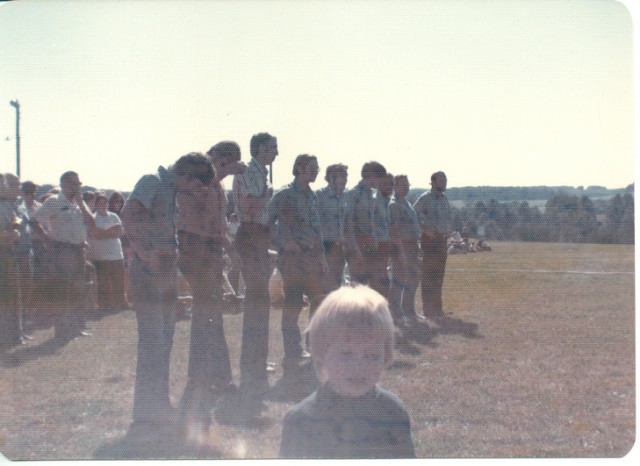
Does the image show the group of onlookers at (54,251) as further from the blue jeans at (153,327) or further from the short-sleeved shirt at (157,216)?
Answer: the blue jeans at (153,327)

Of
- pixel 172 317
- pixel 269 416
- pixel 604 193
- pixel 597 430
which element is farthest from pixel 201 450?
pixel 604 193

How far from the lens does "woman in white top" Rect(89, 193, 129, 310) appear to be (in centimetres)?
197

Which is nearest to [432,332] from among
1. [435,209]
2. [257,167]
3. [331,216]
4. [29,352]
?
[435,209]

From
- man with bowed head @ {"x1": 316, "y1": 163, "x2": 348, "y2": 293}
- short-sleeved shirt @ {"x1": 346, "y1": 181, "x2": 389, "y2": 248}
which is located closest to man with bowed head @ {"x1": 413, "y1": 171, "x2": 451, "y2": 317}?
short-sleeved shirt @ {"x1": 346, "y1": 181, "x2": 389, "y2": 248}

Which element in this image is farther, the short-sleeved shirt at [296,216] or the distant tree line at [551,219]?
the short-sleeved shirt at [296,216]

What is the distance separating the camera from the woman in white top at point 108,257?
1.97 meters

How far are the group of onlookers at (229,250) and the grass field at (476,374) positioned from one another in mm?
61

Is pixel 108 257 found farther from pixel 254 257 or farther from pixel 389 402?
pixel 389 402

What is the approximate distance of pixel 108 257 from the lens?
2.45 meters

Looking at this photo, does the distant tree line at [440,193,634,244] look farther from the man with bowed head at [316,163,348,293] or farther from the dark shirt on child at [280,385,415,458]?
the dark shirt on child at [280,385,415,458]

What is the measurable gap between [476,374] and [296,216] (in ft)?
2.37

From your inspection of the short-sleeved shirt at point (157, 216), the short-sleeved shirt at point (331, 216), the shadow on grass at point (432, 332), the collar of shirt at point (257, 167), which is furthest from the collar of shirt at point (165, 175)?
the shadow on grass at point (432, 332)

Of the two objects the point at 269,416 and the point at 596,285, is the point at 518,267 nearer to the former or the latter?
the point at 596,285

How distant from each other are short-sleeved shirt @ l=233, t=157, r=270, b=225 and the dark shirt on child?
1.11 m
